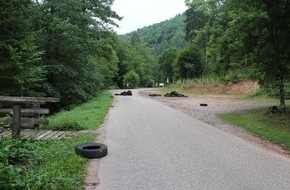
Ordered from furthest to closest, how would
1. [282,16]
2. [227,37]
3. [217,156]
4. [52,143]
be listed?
[227,37] < [282,16] < [52,143] < [217,156]

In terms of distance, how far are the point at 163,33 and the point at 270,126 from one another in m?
149

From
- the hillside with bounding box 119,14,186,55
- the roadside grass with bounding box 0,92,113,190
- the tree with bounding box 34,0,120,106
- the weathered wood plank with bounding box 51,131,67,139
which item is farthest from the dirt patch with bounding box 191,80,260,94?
the hillside with bounding box 119,14,186,55

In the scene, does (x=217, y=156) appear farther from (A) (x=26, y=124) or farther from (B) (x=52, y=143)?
(A) (x=26, y=124)

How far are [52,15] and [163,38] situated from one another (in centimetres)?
13512

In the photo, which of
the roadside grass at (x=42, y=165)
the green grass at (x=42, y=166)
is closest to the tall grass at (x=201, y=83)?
the roadside grass at (x=42, y=165)

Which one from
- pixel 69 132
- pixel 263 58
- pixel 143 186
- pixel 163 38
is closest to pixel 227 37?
pixel 263 58

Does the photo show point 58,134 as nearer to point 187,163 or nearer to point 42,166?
point 42,166

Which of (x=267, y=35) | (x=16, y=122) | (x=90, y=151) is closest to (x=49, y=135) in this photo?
(x=16, y=122)

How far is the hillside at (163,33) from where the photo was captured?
138250 millimetres

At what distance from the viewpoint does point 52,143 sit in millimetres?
7832

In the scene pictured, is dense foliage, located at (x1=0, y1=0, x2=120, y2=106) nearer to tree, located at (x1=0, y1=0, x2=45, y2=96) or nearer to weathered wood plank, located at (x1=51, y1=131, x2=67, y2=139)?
tree, located at (x1=0, y1=0, x2=45, y2=96)

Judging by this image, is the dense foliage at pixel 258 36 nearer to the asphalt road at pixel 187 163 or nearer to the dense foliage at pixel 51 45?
the asphalt road at pixel 187 163

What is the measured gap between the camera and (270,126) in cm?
1200

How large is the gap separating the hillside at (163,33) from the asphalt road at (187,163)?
12038 cm
